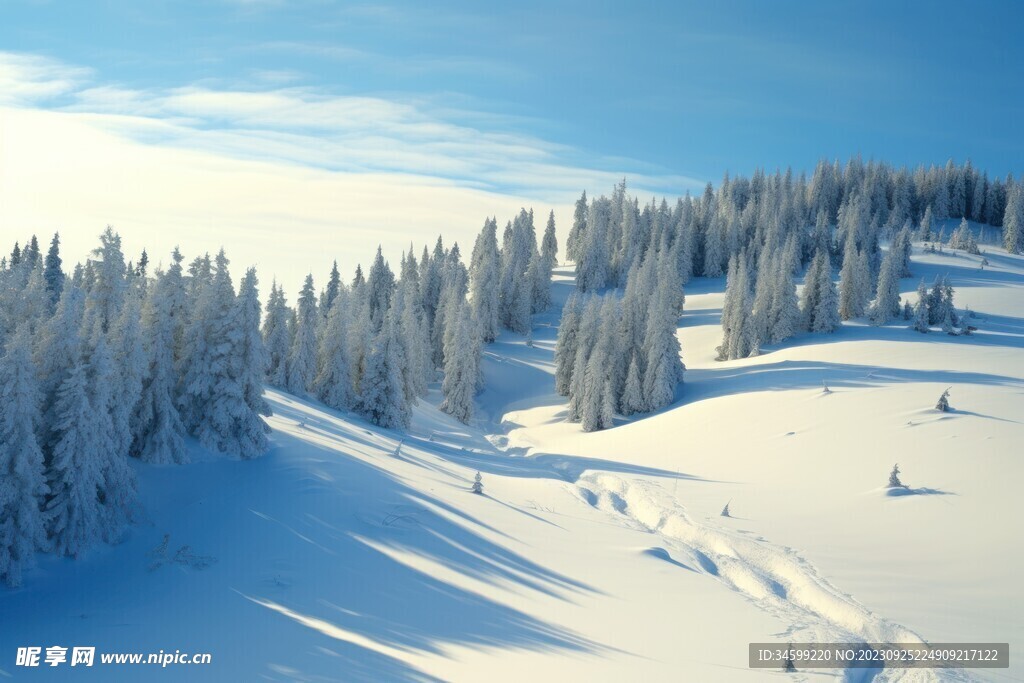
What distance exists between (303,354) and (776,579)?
4027cm

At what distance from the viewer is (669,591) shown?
71.8 feet

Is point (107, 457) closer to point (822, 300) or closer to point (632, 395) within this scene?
point (632, 395)

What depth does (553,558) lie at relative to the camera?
24.6 m

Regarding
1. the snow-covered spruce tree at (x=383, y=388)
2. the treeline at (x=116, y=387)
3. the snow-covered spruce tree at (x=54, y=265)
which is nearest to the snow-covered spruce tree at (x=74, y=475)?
the treeline at (x=116, y=387)

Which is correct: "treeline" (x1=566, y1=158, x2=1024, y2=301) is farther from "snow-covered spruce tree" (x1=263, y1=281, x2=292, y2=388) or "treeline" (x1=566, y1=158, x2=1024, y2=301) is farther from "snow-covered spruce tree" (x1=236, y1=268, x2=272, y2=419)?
"snow-covered spruce tree" (x1=236, y1=268, x2=272, y2=419)

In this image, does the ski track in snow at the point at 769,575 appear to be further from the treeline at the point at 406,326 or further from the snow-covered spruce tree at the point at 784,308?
the snow-covered spruce tree at the point at 784,308

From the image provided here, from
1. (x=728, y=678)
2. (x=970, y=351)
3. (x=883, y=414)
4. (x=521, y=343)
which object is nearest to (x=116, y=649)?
(x=728, y=678)

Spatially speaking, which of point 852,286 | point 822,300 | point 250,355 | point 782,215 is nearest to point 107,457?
point 250,355

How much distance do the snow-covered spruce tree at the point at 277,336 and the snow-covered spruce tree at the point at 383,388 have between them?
24.1 feet

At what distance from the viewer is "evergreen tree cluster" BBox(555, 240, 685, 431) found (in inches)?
2482

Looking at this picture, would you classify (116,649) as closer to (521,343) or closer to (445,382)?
(445,382)

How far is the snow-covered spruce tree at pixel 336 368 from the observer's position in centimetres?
5219

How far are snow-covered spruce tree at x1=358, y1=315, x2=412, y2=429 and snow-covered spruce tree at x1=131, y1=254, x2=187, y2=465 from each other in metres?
21.2

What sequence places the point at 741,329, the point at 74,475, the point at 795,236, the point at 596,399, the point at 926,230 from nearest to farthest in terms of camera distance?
the point at 74,475, the point at 596,399, the point at 741,329, the point at 795,236, the point at 926,230
